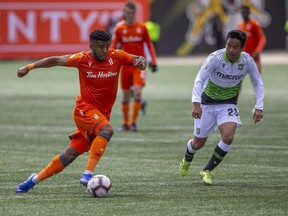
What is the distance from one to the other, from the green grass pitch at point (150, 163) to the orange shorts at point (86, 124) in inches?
22.3

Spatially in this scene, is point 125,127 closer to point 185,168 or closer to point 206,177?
point 185,168

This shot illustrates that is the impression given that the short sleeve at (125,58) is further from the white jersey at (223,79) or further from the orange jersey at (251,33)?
the orange jersey at (251,33)

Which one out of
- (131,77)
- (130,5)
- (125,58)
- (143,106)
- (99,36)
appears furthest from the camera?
(143,106)

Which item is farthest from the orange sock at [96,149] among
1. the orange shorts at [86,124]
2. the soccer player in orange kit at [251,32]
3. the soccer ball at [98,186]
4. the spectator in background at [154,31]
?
the spectator in background at [154,31]

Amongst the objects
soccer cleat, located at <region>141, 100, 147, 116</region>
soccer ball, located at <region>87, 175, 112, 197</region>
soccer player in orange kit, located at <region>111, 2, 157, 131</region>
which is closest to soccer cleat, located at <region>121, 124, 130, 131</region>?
soccer player in orange kit, located at <region>111, 2, 157, 131</region>

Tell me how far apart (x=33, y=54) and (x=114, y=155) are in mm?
24919

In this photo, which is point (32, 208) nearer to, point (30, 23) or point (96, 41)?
point (96, 41)

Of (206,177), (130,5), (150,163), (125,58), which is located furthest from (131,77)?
(125,58)

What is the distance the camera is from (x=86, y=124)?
36.5 feet

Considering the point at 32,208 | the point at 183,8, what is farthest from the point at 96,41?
the point at 183,8

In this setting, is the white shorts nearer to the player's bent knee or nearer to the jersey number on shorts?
the jersey number on shorts

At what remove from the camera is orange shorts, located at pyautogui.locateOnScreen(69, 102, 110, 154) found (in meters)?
11.1

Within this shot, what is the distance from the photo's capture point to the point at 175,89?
29062 millimetres

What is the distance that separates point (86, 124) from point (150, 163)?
120 inches
